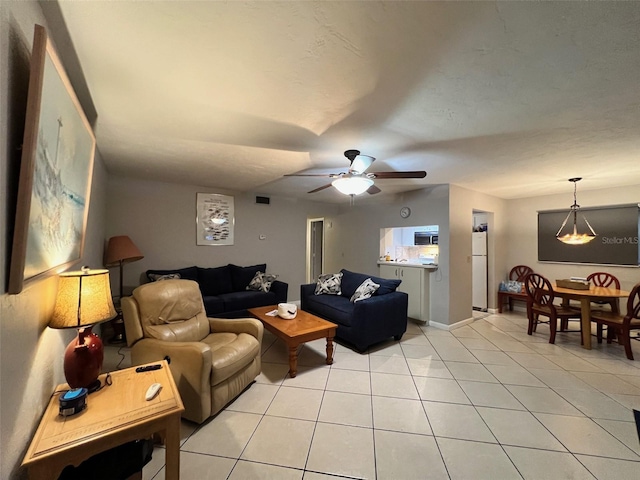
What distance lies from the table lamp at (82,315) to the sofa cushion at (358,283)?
2.99m

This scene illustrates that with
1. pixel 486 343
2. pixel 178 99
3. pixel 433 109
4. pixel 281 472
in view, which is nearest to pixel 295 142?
pixel 178 99

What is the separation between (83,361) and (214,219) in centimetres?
360

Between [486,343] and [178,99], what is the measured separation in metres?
4.41

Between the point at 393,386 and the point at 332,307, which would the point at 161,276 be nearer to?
the point at 332,307

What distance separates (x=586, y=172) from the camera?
3365mm

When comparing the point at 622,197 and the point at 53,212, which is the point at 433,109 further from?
the point at 622,197

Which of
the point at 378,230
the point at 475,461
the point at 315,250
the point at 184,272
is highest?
the point at 378,230

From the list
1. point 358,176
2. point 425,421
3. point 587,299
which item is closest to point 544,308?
point 587,299

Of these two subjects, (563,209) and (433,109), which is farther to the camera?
(563,209)

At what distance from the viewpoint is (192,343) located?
1.96 metres

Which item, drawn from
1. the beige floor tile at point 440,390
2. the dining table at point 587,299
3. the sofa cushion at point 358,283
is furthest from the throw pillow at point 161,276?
the dining table at point 587,299

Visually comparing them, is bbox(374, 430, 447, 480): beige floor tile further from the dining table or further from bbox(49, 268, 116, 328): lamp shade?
the dining table

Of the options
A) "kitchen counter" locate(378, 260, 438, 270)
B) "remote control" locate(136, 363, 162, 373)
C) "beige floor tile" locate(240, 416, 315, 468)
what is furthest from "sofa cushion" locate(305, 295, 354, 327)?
"remote control" locate(136, 363, 162, 373)

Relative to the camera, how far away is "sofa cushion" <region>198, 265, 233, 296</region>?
4.27 m
